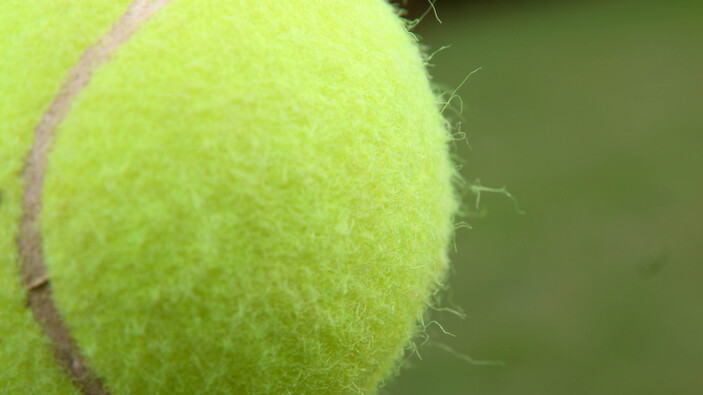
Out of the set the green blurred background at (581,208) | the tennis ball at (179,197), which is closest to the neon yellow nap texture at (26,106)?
the tennis ball at (179,197)

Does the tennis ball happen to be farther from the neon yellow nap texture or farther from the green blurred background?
the green blurred background

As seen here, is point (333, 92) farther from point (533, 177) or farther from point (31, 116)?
point (533, 177)

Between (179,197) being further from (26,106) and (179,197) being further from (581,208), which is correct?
(581,208)

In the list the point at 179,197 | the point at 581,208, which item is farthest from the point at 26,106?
the point at 581,208

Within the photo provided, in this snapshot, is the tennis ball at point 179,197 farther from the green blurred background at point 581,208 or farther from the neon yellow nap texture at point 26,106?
the green blurred background at point 581,208

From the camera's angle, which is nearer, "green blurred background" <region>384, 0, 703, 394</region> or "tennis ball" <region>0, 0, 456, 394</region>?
"tennis ball" <region>0, 0, 456, 394</region>

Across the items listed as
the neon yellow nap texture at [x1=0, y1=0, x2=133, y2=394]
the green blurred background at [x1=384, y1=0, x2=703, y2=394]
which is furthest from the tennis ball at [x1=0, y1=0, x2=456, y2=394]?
the green blurred background at [x1=384, y1=0, x2=703, y2=394]
